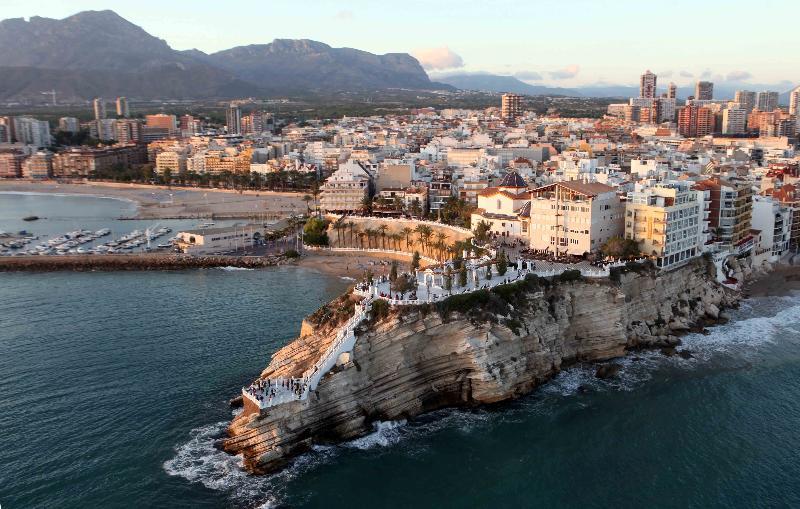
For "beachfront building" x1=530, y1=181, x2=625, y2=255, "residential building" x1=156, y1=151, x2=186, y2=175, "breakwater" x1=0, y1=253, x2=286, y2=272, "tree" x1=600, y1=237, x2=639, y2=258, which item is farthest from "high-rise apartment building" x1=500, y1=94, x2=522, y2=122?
"tree" x1=600, y1=237, x2=639, y2=258

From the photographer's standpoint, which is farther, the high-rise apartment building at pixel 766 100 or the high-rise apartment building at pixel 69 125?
the high-rise apartment building at pixel 766 100

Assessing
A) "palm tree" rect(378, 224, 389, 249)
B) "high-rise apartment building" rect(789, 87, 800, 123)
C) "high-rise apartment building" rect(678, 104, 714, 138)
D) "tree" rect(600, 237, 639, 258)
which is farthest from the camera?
"high-rise apartment building" rect(789, 87, 800, 123)

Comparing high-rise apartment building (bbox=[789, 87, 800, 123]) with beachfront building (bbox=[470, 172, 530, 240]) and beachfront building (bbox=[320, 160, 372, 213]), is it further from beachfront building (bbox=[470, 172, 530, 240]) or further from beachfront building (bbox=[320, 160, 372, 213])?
beachfront building (bbox=[470, 172, 530, 240])

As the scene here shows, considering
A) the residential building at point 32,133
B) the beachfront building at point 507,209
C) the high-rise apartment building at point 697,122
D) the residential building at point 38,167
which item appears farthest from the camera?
the high-rise apartment building at point 697,122

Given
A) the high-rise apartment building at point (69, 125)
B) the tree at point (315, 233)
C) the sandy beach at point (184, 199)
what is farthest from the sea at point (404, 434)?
the high-rise apartment building at point (69, 125)

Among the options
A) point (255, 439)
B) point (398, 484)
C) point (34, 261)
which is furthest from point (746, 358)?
point (34, 261)

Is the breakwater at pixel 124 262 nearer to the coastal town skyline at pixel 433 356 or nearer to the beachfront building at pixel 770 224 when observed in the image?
the coastal town skyline at pixel 433 356

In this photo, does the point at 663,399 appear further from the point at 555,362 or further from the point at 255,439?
the point at 255,439
